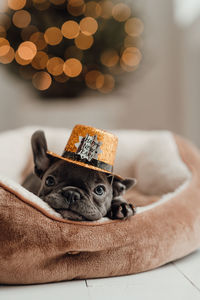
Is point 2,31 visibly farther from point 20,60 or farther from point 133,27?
point 133,27

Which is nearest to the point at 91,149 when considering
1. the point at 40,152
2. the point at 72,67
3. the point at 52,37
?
the point at 40,152

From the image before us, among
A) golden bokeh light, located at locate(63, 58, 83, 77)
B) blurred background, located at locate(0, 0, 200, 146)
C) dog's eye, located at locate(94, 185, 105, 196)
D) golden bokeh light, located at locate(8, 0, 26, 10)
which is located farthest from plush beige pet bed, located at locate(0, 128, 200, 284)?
golden bokeh light, located at locate(8, 0, 26, 10)

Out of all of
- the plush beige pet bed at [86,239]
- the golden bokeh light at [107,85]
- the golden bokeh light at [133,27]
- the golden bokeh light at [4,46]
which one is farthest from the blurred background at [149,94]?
the plush beige pet bed at [86,239]

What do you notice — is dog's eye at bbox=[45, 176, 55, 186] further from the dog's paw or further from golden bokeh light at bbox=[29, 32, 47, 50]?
golden bokeh light at bbox=[29, 32, 47, 50]

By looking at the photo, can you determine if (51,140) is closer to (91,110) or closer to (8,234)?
(8,234)

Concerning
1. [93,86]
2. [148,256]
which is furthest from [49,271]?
[93,86]
